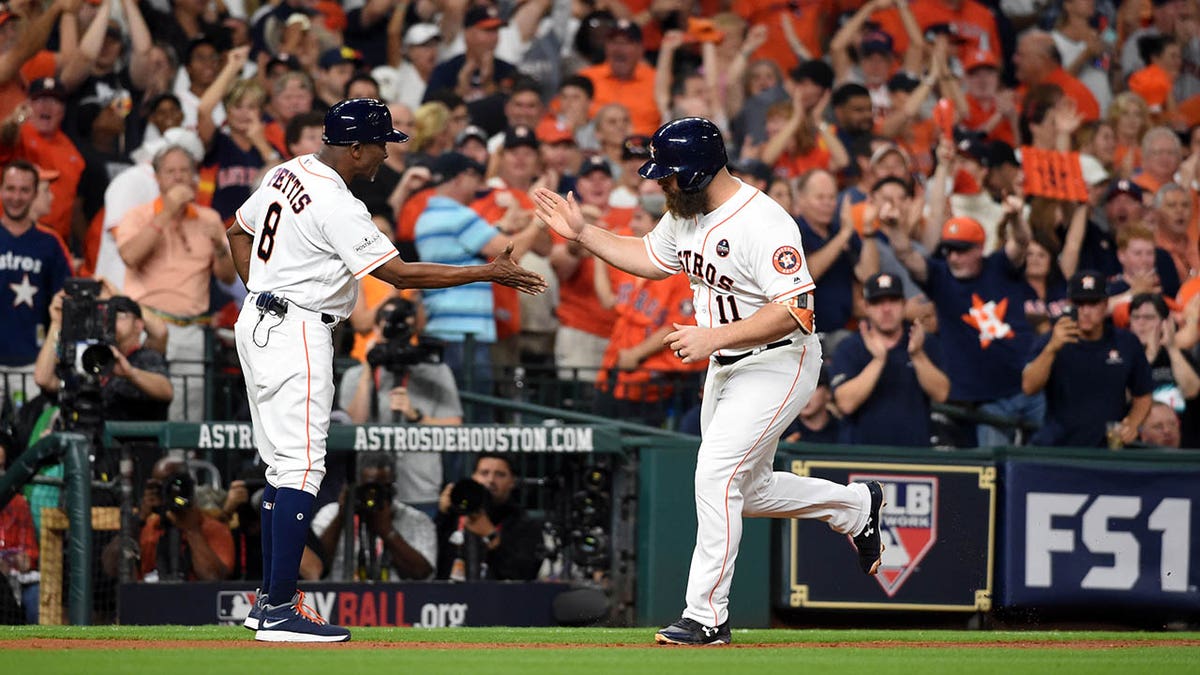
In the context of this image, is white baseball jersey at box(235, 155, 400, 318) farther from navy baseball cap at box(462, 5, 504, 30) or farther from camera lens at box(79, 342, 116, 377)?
navy baseball cap at box(462, 5, 504, 30)

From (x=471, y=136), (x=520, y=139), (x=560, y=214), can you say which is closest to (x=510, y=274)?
(x=560, y=214)

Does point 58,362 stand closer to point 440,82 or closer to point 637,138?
point 637,138

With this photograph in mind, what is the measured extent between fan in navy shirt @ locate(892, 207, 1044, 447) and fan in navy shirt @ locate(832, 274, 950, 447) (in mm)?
1129

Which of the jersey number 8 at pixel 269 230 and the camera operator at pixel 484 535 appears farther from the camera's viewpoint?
the camera operator at pixel 484 535

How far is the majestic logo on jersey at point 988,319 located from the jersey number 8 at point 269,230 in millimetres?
5790

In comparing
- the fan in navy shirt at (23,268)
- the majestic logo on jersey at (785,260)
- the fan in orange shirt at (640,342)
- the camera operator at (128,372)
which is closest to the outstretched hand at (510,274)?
the majestic logo on jersey at (785,260)

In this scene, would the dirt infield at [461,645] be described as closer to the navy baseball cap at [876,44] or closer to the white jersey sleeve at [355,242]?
the white jersey sleeve at [355,242]

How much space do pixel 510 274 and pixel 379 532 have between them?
8.36 feet

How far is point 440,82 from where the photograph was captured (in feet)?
46.8

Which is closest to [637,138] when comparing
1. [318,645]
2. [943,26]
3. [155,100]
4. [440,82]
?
[440,82]

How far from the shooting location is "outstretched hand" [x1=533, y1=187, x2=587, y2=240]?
314 inches

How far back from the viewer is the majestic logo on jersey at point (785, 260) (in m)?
7.34

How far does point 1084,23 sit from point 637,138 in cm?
650

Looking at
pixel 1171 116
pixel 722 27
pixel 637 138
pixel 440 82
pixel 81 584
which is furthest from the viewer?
pixel 1171 116
